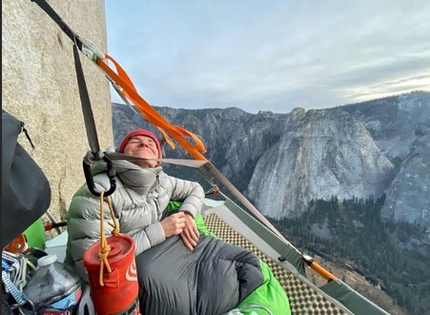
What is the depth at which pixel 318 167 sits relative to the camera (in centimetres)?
7700

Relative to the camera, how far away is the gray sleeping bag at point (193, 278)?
1.38m

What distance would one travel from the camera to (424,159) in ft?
228

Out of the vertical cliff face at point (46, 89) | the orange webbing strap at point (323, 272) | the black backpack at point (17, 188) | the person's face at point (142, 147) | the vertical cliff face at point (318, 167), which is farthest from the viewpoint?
the vertical cliff face at point (318, 167)

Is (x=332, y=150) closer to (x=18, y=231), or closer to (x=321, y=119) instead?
(x=321, y=119)

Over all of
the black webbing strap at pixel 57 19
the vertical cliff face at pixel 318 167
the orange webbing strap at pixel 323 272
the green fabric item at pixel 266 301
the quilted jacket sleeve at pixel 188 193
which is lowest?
the vertical cliff face at pixel 318 167

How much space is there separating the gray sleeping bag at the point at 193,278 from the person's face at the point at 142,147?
531mm

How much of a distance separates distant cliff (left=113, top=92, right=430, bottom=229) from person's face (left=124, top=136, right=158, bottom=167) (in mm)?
66085

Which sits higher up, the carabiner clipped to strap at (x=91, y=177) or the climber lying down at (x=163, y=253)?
the carabiner clipped to strap at (x=91, y=177)

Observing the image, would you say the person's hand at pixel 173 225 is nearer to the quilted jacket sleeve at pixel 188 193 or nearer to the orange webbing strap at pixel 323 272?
the quilted jacket sleeve at pixel 188 193

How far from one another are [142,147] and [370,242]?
69623 millimetres

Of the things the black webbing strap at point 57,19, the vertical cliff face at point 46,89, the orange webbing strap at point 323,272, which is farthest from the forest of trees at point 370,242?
the black webbing strap at point 57,19

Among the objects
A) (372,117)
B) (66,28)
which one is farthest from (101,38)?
(372,117)

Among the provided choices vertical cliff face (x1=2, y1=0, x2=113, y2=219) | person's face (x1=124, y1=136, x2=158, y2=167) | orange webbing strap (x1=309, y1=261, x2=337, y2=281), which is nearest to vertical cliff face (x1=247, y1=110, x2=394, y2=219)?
vertical cliff face (x1=2, y1=0, x2=113, y2=219)

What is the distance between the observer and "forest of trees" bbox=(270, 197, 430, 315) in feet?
159
